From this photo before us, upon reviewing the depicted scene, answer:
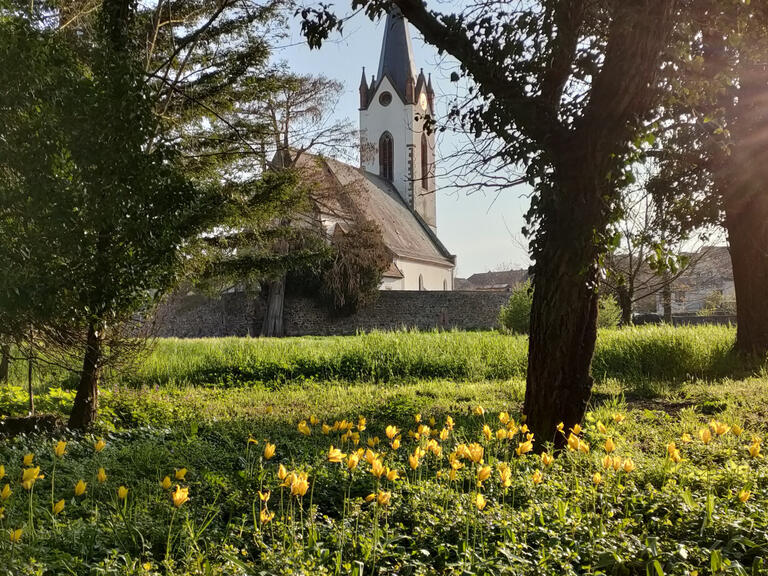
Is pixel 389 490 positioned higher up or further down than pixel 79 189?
further down

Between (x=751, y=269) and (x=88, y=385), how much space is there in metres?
9.21

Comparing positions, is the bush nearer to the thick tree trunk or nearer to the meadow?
the thick tree trunk

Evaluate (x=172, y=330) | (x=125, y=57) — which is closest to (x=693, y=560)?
(x=125, y=57)

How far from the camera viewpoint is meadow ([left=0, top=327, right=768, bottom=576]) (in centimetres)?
228

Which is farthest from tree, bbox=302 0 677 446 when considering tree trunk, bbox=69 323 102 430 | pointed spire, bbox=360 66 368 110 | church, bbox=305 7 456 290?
pointed spire, bbox=360 66 368 110

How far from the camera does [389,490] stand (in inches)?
114

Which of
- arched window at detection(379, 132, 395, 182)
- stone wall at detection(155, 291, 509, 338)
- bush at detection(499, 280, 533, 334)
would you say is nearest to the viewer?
bush at detection(499, 280, 533, 334)

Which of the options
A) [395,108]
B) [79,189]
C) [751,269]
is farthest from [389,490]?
[395,108]

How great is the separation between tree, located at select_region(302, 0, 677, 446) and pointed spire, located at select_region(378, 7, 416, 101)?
37.7 meters

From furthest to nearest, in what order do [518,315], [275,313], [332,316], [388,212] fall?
[388,212]
[332,316]
[275,313]
[518,315]

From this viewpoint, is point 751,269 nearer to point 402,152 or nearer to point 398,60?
point 402,152

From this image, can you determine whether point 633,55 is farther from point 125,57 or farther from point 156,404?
point 156,404

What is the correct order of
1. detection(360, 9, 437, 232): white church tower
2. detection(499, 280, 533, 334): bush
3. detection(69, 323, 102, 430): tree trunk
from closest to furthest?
detection(69, 323, 102, 430): tree trunk → detection(499, 280, 533, 334): bush → detection(360, 9, 437, 232): white church tower

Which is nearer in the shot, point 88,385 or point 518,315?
point 88,385
